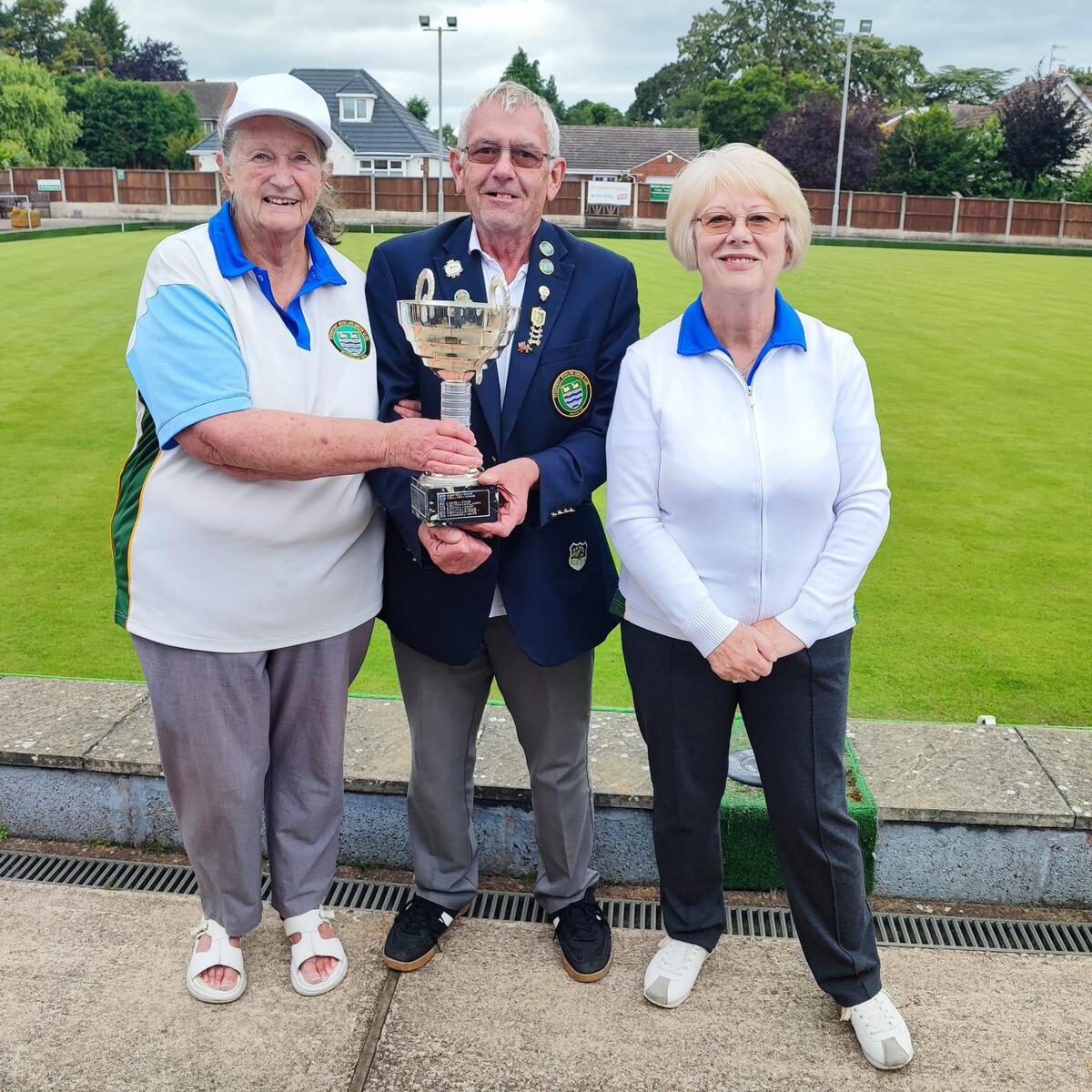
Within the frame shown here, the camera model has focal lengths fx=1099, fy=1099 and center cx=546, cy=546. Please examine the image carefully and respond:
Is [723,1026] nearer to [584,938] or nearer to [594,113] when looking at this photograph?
[584,938]

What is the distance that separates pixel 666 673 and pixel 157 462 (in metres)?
1.14

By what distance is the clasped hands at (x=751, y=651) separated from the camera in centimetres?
215

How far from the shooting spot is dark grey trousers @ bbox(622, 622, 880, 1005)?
2260 mm

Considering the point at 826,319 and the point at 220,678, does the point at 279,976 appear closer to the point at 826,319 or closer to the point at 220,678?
the point at 220,678

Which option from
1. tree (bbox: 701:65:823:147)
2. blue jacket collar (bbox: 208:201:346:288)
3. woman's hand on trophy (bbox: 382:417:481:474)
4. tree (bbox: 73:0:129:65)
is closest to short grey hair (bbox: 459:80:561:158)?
blue jacket collar (bbox: 208:201:346:288)

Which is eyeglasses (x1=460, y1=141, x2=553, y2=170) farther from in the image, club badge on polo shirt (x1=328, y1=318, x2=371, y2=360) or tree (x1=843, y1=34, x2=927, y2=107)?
tree (x1=843, y1=34, x2=927, y2=107)

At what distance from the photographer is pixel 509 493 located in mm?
2250

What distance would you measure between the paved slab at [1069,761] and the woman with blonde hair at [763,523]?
2.28 feet

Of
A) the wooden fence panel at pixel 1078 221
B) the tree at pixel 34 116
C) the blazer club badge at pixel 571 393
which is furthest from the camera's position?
the tree at pixel 34 116

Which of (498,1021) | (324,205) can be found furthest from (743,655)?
(324,205)

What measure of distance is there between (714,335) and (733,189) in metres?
0.29

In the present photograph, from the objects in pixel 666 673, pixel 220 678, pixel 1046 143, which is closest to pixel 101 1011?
pixel 220 678

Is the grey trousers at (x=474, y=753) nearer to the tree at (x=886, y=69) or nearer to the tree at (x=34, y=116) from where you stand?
the tree at (x=34, y=116)

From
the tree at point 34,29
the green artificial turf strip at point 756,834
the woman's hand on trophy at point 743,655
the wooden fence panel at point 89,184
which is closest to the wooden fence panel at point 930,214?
the wooden fence panel at point 89,184
